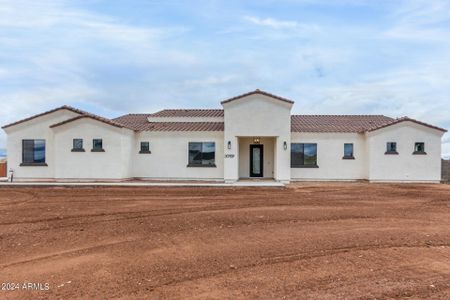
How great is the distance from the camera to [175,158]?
867 inches

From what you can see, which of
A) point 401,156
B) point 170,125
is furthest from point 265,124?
point 401,156

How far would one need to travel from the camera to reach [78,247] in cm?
717

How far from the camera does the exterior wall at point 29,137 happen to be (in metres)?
21.9

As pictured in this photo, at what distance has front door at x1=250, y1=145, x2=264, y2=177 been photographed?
75.7 ft

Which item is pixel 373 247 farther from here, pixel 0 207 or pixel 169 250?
pixel 0 207

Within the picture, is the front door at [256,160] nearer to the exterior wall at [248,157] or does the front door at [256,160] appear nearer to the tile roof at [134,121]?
the exterior wall at [248,157]

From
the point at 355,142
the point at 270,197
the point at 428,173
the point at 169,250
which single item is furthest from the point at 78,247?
the point at 428,173

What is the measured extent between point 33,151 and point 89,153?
3875mm

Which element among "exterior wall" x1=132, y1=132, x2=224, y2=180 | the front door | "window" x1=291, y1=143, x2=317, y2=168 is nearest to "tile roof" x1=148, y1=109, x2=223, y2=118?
"exterior wall" x1=132, y1=132, x2=224, y2=180

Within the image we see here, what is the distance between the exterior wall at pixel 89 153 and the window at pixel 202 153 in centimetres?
387

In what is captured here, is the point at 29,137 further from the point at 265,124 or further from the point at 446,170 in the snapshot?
the point at 446,170

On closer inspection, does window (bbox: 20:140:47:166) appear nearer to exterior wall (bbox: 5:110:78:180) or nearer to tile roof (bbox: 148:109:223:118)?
exterior wall (bbox: 5:110:78:180)

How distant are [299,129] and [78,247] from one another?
1730 centimetres

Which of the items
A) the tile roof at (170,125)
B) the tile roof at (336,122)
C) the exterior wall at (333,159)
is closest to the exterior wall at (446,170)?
the tile roof at (336,122)
